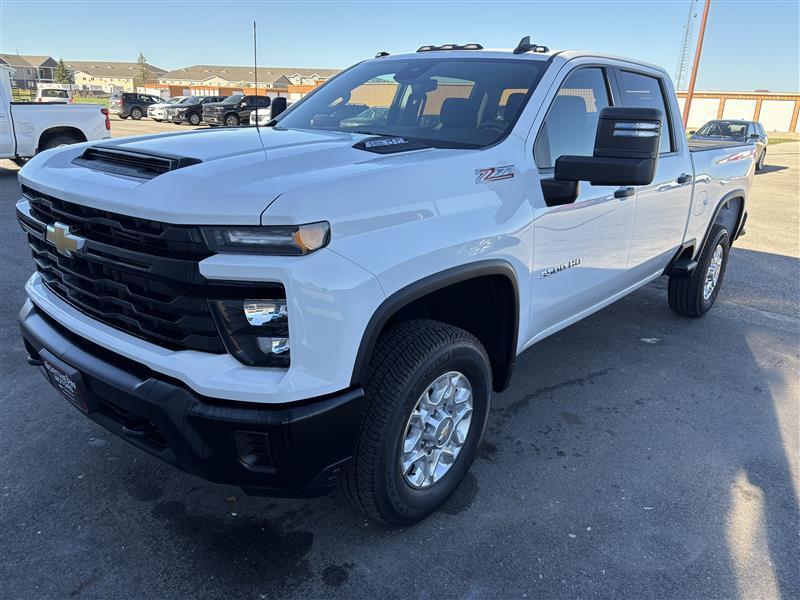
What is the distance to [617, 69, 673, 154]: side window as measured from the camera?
3928 millimetres

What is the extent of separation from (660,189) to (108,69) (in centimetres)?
16410

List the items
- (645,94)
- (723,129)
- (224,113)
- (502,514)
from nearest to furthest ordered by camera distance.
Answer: (502,514) → (645,94) → (723,129) → (224,113)

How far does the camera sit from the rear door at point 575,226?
307 cm

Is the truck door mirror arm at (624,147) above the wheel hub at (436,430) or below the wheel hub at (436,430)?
above

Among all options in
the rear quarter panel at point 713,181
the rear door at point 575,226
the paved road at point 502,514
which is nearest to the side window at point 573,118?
the rear door at point 575,226

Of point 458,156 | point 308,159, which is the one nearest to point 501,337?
point 458,156

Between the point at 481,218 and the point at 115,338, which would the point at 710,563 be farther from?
the point at 115,338

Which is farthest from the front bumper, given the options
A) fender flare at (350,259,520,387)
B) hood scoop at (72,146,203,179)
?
hood scoop at (72,146,203,179)

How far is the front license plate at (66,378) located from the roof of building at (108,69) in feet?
494

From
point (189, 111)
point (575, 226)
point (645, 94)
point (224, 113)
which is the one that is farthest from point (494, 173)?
point (189, 111)

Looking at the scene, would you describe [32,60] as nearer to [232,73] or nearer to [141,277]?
[232,73]

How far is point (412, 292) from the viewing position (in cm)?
226

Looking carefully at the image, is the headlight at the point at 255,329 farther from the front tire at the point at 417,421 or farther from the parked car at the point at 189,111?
the parked car at the point at 189,111

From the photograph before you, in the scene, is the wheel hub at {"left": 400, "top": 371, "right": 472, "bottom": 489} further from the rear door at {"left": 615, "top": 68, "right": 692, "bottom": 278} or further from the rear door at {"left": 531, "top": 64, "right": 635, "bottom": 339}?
the rear door at {"left": 615, "top": 68, "right": 692, "bottom": 278}
